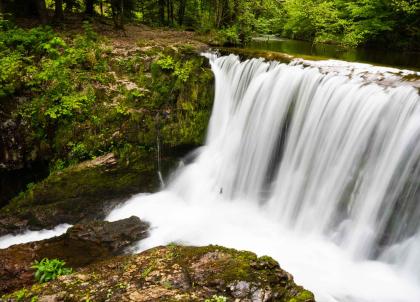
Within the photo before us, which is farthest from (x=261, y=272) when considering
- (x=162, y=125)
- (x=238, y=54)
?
(x=238, y=54)

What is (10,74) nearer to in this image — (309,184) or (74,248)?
(74,248)

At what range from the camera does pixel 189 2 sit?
18.6 m

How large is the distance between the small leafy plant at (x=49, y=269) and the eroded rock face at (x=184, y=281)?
125 cm

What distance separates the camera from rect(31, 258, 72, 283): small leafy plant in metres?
5.50

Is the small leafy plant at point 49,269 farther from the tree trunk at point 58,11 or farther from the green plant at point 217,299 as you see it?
the tree trunk at point 58,11

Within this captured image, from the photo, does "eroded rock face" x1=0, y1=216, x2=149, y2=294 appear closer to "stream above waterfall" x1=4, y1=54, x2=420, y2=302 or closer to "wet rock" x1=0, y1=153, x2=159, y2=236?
"stream above waterfall" x1=4, y1=54, x2=420, y2=302

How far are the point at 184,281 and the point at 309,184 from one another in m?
4.08

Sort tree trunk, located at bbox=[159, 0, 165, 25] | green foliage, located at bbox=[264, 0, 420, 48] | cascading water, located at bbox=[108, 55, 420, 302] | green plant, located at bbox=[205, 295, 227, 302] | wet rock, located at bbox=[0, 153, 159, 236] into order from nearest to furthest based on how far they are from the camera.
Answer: green plant, located at bbox=[205, 295, 227, 302], cascading water, located at bbox=[108, 55, 420, 302], wet rock, located at bbox=[0, 153, 159, 236], green foliage, located at bbox=[264, 0, 420, 48], tree trunk, located at bbox=[159, 0, 165, 25]

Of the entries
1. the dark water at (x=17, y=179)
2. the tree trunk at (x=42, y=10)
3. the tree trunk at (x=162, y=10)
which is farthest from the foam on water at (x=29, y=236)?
the tree trunk at (x=162, y=10)

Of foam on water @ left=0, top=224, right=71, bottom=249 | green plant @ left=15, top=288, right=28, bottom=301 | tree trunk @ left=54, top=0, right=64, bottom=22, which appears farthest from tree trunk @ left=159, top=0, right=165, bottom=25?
green plant @ left=15, top=288, right=28, bottom=301

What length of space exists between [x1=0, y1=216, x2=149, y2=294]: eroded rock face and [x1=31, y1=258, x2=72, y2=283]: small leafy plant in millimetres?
106

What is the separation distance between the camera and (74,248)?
6.33 metres

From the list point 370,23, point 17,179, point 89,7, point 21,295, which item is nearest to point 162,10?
point 89,7

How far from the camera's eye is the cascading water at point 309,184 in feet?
18.6
